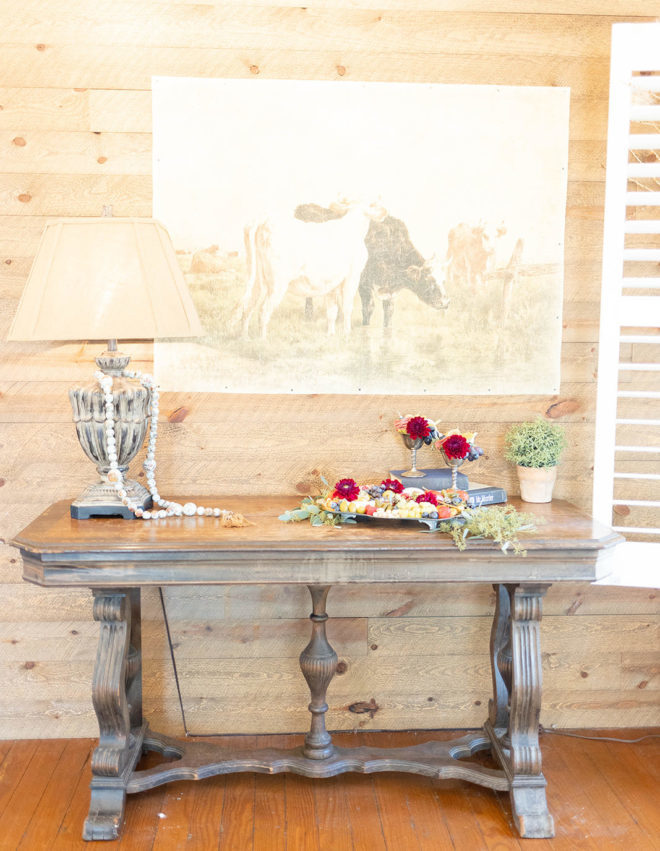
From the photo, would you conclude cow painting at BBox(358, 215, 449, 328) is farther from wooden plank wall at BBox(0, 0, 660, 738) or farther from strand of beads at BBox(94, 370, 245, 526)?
strand of beads at BBox(94, 370, 245, 526)

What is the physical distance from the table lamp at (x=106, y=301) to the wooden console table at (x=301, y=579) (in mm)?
230

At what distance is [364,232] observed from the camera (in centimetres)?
257

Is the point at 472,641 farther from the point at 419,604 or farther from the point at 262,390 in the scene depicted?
the point at 262,390

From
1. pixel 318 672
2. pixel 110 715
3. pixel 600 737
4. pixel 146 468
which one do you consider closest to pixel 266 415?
pixel 146 468

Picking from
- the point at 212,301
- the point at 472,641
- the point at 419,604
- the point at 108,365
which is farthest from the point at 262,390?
the point at 472,641

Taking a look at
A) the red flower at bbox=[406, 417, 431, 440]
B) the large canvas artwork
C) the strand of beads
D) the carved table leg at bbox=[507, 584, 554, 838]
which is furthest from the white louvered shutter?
the strand of beads

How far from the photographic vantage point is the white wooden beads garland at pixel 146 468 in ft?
7.25

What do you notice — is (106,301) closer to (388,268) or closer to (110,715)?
(388,268)

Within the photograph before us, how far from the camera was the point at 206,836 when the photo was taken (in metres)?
2.19

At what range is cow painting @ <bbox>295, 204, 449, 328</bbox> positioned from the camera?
101 inches

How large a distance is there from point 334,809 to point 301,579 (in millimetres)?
683

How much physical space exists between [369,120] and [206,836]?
2029mm

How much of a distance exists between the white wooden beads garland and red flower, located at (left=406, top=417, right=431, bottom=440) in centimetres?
55

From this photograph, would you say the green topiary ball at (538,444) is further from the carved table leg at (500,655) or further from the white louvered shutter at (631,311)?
the carved table leg at (500,655)
